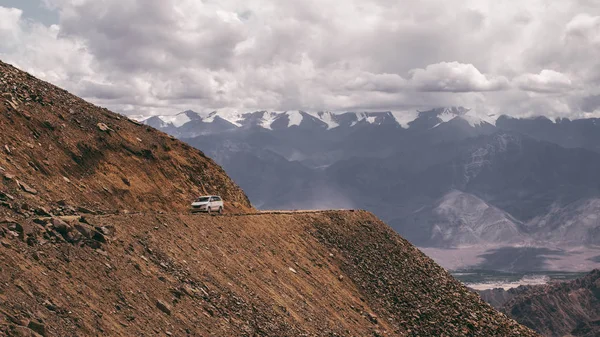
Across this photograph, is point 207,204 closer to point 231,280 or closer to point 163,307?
point 231,280

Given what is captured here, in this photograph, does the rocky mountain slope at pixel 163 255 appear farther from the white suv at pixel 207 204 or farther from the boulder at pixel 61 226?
the white suv at pixel 207 204

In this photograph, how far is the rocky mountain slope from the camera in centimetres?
4325

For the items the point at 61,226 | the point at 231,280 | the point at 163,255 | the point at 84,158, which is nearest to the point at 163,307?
the point at 61,226

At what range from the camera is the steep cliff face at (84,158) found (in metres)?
63.3

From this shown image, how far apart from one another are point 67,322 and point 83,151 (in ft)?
119

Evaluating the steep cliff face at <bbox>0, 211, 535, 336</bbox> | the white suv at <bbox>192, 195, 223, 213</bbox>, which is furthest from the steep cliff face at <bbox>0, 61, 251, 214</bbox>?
the steep cliff face at <bbox>0, 211, 535, 336</bbox>

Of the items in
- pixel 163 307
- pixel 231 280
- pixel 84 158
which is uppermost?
pixel 84 158

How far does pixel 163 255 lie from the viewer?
5600 cm

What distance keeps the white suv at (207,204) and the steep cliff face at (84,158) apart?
2.69m

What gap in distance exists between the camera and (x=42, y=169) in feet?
214

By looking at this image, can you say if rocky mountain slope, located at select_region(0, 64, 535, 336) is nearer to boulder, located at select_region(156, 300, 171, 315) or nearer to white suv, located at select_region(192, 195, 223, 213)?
boulder, located at select_region(156, 300, 171, 315)

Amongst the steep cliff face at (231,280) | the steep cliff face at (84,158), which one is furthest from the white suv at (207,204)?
the steep cliff face at (84,158)

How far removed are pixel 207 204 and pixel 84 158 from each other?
13355 millimetres

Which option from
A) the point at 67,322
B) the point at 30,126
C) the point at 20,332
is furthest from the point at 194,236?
the point at 20,332
